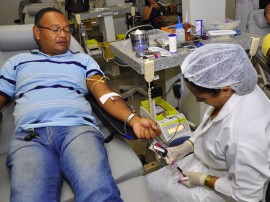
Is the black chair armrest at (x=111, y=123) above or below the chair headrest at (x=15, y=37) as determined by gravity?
below

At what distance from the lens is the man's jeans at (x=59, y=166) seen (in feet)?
3.54

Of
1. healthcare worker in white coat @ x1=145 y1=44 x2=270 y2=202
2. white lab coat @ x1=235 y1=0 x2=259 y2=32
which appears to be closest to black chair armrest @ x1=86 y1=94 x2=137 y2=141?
healthcare worker in white coat @ x1=145 y1=44 x2=270 y2=202

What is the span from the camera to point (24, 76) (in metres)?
1.57

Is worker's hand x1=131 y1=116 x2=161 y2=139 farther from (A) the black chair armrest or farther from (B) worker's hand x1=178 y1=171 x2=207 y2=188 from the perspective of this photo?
(B) worker's hand x1=178 y1=171 x2=207 y2=188

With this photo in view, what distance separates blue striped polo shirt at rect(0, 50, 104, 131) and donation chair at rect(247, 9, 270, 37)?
6.70ft

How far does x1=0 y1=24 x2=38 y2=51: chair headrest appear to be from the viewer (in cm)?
172

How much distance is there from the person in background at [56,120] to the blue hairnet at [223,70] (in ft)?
1.52

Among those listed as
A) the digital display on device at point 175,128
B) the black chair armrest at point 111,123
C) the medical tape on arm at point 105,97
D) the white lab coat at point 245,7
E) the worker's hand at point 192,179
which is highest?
the white lab coat at point 245,7

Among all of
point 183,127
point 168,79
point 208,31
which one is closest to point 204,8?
point 208,31

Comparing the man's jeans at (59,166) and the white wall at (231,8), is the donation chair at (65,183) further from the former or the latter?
the white wall at (231,8)

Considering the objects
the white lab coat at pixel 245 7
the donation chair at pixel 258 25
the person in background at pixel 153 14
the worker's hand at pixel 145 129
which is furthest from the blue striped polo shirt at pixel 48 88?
the white lab coat at pixel 245 7

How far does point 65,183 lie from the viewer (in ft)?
4.06

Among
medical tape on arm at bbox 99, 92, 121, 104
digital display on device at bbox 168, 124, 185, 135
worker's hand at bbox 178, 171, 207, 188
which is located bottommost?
digital display on device at bbox 168, 124, 185, 135

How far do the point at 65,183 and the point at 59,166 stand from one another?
0.27ft
